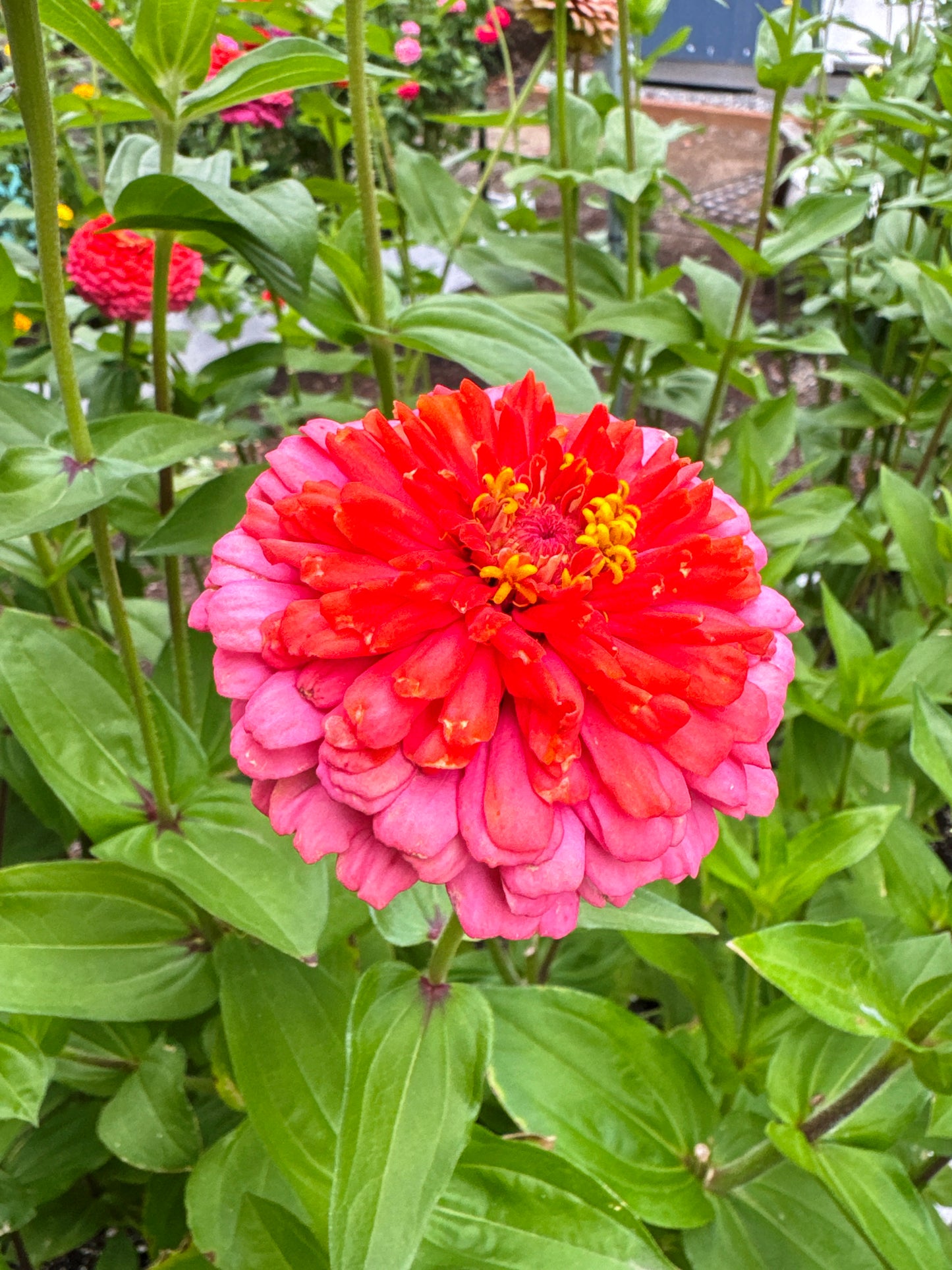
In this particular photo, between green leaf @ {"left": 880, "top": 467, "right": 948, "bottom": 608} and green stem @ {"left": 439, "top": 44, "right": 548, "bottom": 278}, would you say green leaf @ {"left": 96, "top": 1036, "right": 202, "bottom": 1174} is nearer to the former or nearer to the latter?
green leaf @ {"left": 880, "top": 467, "right": 948, "bottom": 608}

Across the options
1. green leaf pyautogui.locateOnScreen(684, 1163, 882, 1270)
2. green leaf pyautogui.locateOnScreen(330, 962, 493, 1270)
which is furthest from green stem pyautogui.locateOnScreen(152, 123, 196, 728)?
green leaf pyautogui.locateOnScreen(684, 1163, 882, 1270)

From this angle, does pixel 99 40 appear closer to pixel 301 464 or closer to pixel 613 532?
pixel 301 464

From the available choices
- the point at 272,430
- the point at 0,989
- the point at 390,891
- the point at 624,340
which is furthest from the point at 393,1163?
the point at 272,430

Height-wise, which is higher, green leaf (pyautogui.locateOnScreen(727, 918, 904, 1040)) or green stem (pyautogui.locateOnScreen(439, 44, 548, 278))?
green stem (pyautogui.locateOnScreen(439, 44, 548, 278))

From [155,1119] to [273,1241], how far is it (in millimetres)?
139

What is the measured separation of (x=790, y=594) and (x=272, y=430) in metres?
0.82

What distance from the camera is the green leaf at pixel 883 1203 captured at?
52cm

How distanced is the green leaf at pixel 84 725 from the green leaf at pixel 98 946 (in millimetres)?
45

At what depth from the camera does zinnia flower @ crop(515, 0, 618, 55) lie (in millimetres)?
1010

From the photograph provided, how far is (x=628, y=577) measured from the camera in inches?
16.3

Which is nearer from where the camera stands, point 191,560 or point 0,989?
point 0,989

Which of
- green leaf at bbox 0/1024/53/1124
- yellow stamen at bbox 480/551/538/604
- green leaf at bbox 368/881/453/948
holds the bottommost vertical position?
green leaf at bbox 0/1024/53/1124

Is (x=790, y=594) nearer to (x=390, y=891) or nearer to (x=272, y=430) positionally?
(x=272, y=430)

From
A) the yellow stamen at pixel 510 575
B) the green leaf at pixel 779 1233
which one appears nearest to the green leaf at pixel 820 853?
the green leaf at pixel 779 1233
